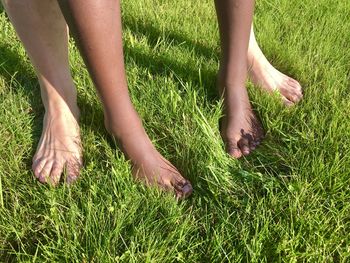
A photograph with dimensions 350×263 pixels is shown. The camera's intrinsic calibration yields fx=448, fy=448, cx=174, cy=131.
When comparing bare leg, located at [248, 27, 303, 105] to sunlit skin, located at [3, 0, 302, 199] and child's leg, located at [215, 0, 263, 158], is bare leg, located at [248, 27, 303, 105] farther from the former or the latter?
child's leg, located at [215, 0, 263, 158]

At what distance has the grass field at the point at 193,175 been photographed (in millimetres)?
1168

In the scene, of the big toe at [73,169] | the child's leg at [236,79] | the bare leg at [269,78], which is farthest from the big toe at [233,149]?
the big toe at [73,169]

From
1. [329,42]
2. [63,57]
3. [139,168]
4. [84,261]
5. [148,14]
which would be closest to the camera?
[84,261]

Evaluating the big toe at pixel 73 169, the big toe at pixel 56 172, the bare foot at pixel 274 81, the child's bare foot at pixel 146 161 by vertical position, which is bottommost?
the big toe at pixel 56 172

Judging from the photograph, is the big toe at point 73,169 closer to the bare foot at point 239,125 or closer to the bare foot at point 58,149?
the bare foot at point 58,149

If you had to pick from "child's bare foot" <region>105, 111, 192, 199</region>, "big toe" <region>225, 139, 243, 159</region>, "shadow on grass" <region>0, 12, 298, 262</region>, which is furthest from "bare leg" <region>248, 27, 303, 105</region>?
"child's bare foot" <region>105, 111, 192, 199</region>

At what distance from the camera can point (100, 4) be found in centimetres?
116

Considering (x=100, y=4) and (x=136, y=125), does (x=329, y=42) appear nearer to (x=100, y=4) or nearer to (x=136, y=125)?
(x=136, y=125)

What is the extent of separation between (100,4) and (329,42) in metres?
1.19

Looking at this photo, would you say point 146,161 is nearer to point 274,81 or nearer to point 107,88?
point 107,88

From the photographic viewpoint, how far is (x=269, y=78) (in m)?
1.78

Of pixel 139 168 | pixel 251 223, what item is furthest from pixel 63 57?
pixel 251 223

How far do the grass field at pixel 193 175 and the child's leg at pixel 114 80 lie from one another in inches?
2.1

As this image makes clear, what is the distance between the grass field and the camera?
1.17 meters
